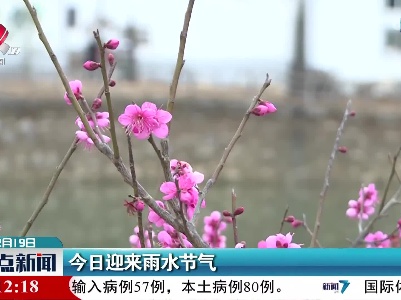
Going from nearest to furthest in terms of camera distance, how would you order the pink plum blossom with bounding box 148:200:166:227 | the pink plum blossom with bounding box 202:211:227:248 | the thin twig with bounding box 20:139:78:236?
the pink plum blossom with bounding box 148:200:166:227 < the thin twig with bounding box 20:139:78:236 < the pink plum blossom with bounding box 202:211:227:248

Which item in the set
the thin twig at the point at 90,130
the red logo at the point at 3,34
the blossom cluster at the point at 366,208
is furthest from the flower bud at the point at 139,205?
the blossom cluster at the point at 366,208

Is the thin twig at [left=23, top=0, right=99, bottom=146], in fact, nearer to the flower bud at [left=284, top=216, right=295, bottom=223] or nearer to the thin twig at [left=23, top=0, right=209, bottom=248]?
the thin twig at [left=23, top=0, right=209, bottom=248]

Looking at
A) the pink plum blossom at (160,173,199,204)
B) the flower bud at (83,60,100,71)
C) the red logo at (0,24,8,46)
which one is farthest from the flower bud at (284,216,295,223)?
the red logo at (0,24,8,46)

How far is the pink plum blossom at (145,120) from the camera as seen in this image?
1214 mm

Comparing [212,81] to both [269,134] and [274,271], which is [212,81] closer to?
[269,134]

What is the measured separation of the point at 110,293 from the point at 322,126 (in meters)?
16.1

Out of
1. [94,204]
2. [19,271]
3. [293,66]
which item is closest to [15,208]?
[94,204]

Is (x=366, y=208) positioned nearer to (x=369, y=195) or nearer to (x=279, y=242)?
(x=369, y=195)

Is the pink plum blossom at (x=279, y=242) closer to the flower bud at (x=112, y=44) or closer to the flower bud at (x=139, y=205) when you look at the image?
the flower bud at (x=139, y=205)
